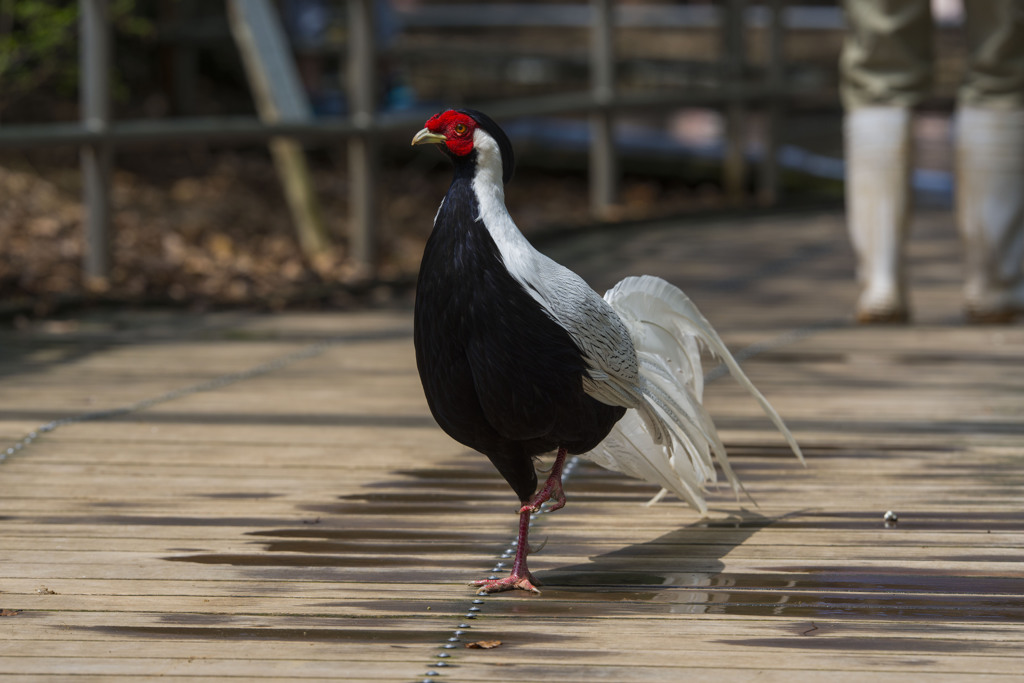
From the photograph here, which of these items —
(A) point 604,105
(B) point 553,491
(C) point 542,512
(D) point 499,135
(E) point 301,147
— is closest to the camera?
(D) point 499,135

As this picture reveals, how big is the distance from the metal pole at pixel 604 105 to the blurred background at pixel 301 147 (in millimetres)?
15

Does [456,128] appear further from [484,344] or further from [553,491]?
[553,491]

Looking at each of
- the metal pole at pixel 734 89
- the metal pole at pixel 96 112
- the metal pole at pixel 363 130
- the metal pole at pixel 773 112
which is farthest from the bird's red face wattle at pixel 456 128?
the metal pole at pixel 773 112

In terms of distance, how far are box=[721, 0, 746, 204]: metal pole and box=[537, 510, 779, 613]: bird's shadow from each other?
7.85 meters

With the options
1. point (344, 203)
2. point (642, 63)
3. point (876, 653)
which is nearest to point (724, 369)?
point (876, 653)

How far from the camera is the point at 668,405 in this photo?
10.2ft

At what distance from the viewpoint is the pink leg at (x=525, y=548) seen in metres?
2.88

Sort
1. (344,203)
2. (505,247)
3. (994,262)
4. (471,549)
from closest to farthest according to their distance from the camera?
(505,247) → (471,549) → (994,262) → (344,203)

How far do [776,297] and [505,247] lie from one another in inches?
175

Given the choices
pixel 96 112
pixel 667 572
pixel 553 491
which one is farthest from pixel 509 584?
pixel 96 112

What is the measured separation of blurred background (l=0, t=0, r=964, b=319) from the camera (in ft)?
22.9

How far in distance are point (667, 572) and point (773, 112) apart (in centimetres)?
858

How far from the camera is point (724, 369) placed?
539cm

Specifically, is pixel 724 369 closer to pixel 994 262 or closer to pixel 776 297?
pixel 994 262
